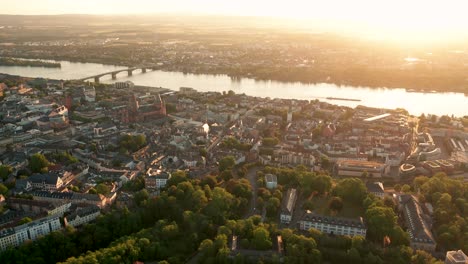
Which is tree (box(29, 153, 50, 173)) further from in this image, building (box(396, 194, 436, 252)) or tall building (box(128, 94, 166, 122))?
building (box(396, 194, 436, 252))

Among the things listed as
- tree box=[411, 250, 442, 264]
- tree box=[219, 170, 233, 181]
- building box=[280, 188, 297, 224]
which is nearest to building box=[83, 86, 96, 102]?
tree box=[219, 170, 233, 181]

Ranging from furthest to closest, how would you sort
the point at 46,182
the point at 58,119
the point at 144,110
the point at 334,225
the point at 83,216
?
1. the point at 144,110
2. the point at 58,119
3. the point at 46,182
4. the point at 83,216
5. the point at 334,225

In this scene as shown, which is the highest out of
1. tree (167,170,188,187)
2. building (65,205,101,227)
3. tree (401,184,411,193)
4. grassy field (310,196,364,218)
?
tree (167,170,188,187)

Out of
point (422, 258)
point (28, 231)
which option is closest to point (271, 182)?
point (422, 258)

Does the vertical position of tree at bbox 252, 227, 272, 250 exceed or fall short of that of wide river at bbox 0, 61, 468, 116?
it exceeds it

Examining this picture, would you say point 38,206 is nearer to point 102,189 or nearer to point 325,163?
point 102,189

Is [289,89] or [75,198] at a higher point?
[75,198]

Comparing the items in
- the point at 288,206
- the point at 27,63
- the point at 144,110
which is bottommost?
the point at 27,63
